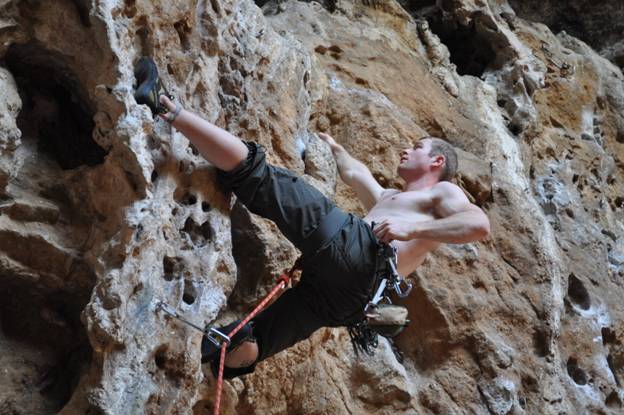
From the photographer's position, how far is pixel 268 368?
356 centimetres

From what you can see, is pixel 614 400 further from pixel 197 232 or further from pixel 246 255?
pixel 197 232

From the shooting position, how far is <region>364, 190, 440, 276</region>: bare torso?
330cm

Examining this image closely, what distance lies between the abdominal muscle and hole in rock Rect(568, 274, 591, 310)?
265 cm

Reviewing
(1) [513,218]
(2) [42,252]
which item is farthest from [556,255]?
(2) [42,252]

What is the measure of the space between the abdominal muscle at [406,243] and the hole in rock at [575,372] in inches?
93.0

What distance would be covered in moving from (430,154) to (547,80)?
4.11 meters

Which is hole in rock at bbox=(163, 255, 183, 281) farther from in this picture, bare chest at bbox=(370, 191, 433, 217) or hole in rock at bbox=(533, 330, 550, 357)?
hole in rock at bbox=(533, 330, 550, 357)

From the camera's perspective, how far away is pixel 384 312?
3.11 meters

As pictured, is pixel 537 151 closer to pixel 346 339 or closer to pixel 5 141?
pixel 346 339

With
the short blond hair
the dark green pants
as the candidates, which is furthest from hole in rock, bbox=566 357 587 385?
the dark green pants

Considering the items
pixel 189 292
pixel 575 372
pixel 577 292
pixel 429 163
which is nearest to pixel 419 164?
pixel 429 163

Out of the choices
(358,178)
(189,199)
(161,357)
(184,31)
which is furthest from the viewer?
(358,178)

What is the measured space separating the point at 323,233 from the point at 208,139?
22.3 inches

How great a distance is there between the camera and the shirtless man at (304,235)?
2.87 meters
